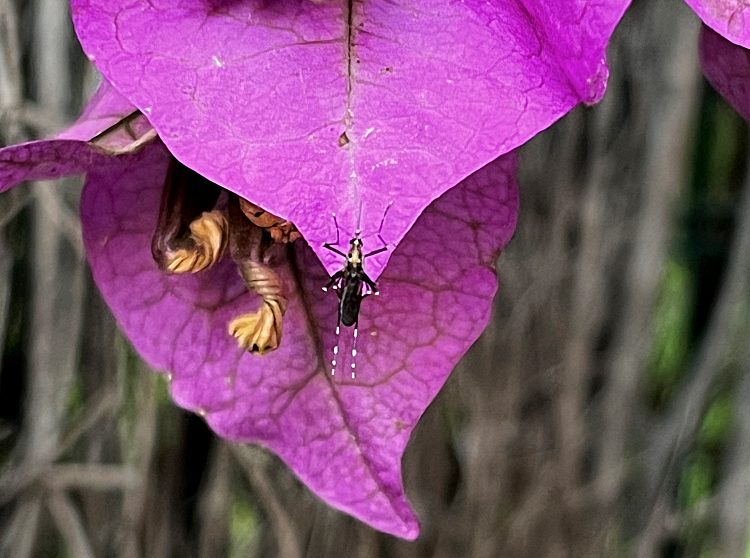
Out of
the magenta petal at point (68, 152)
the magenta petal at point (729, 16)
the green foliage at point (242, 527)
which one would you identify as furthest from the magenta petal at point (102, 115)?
the green foliage at point (242, 527)

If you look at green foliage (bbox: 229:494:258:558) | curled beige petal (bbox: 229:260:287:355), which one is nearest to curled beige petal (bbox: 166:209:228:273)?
curled beige petal (bbox: 229:260:287:355)

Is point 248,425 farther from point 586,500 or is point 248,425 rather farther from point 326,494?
point 586,500

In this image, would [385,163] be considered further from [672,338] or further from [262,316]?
[672,338]

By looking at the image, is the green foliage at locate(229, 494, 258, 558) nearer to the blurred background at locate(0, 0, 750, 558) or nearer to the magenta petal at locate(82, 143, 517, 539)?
the blurred background at locate(0, 0, 750, 558)

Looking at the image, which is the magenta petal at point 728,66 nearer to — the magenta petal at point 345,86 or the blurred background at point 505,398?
the magenta petal at point 345,86

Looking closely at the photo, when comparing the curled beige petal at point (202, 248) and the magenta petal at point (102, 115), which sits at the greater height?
the magenta petal at point (102, 115)

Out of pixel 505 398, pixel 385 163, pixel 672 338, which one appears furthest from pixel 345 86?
pixel 672 338

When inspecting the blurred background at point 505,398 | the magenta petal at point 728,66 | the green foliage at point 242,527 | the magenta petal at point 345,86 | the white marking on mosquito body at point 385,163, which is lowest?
the green foliage at point 242,527
